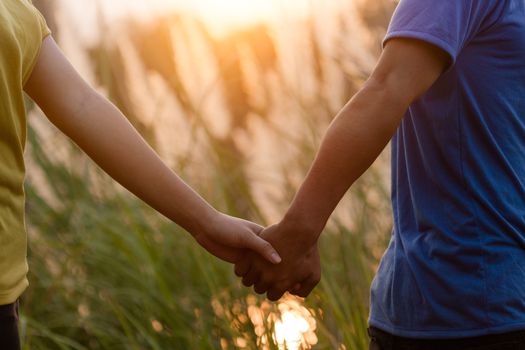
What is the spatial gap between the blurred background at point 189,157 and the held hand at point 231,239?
681 mm

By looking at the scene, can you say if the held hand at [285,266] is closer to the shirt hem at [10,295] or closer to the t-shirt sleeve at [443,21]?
the t-shirt sleeve at [443,21]

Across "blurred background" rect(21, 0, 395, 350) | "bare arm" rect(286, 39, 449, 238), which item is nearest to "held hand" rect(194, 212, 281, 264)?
"bare arm" rect(286, 39, 449, 238)

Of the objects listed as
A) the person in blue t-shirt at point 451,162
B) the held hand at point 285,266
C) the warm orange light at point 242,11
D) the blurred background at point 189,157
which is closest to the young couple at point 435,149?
the person in blue t-shirt at point 451,162

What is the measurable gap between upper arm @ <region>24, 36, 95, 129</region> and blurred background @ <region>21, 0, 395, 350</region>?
106 centimetres

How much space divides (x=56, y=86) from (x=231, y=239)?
1.52 feet

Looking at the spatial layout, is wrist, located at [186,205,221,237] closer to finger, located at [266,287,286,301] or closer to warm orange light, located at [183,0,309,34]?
finger, located at [266,287,286,301]

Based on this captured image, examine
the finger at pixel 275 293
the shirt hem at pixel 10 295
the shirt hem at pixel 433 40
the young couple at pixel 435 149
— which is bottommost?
the finger at pixel 275 293

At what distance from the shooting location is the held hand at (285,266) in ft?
5.68

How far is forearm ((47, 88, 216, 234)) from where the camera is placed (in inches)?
61.4

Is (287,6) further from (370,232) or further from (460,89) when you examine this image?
(460,89)

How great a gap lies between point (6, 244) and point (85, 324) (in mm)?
1530

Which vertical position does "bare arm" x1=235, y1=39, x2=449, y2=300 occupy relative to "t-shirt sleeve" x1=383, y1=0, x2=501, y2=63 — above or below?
below

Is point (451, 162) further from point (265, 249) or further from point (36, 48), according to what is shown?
point (36, 48)

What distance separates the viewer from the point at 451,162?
1492 millimetres
